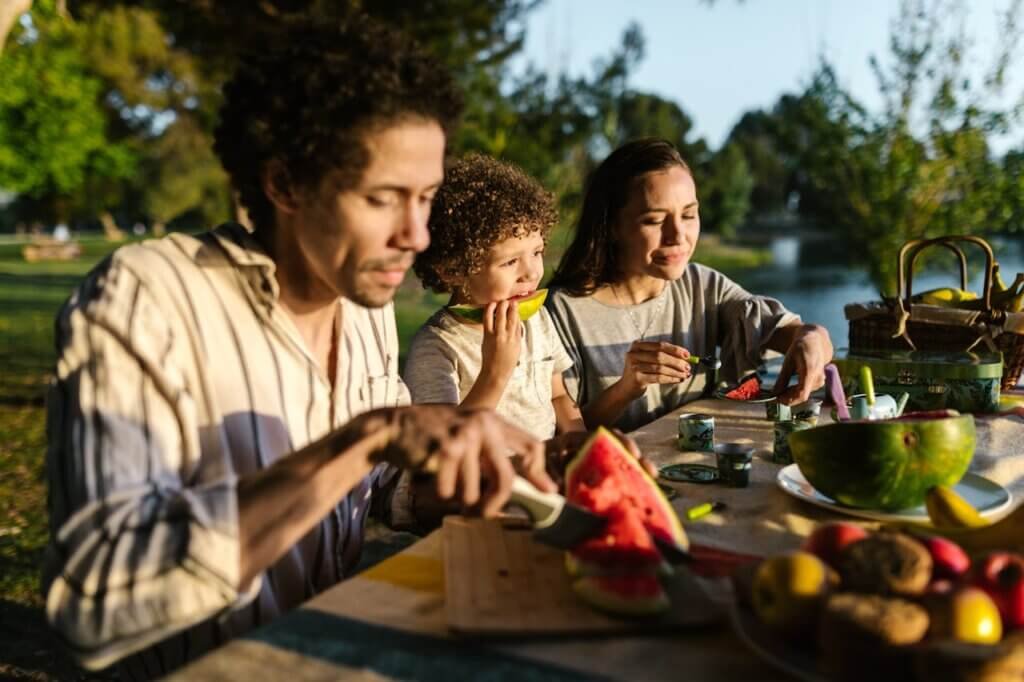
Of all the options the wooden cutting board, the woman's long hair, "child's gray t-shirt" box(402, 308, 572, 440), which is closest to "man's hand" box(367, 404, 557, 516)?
the wooden cutting board

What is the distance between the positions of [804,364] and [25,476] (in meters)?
6.42

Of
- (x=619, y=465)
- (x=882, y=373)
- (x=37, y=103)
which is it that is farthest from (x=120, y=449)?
(x=37, y=103)

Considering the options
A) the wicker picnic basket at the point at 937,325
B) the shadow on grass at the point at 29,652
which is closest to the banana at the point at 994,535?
the wicker picnic basket at the point at 937,325

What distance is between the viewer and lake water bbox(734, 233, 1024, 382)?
31.4ft

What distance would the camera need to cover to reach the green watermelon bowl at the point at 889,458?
69.2 inches

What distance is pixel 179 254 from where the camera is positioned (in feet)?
5.63

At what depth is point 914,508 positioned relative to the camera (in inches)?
72.9

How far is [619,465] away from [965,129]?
26.7 feet

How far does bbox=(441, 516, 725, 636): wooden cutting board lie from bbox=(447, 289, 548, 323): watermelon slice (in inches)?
47.8

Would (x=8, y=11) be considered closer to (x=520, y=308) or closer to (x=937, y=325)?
(x=520, y=308)

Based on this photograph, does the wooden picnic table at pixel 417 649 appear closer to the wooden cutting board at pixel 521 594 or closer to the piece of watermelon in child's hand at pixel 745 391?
the wooden cutting board at pixel 521 594

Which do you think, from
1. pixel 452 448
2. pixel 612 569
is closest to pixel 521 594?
pixel 612 569

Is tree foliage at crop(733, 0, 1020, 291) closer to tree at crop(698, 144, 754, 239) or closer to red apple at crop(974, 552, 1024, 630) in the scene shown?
red apple at crop(974, 552, 1024, 630)

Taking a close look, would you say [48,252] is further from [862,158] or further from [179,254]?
[179,254]
